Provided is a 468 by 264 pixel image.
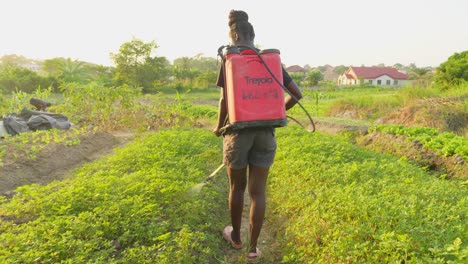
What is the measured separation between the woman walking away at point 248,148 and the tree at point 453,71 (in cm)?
1641

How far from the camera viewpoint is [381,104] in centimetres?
1560

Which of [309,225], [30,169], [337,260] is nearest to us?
[337,260]

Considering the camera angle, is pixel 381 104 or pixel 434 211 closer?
pixel 434 211

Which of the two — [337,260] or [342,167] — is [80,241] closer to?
[337,260]

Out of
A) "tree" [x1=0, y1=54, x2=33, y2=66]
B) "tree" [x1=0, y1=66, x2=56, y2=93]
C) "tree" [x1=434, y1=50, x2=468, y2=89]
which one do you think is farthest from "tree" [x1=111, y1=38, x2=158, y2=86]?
"tree" [x1=0, y1=54, x2=33, y2=66]

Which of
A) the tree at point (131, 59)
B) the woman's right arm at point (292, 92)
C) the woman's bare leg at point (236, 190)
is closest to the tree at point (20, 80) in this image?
the tree at point (131, 59)

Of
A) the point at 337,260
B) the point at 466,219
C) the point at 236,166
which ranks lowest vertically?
the point at 337,260

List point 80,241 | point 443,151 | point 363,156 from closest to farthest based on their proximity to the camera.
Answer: point 80,241, point 363,156, point 443,151

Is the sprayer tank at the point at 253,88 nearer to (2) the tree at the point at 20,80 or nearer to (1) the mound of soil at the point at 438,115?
(1) the mound of soil at the point at 438,115

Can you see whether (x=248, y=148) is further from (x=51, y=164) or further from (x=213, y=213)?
(x=51, y=164)

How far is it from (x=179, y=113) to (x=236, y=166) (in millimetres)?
8985

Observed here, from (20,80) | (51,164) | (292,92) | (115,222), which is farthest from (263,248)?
(20,80)

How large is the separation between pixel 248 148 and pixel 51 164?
4946mm

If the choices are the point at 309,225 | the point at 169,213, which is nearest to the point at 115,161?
the point at 169,213
